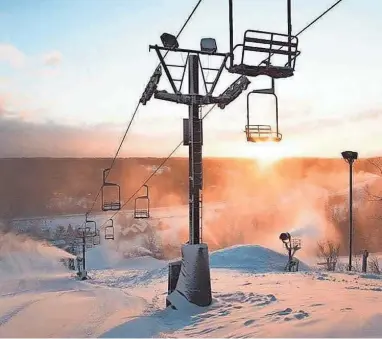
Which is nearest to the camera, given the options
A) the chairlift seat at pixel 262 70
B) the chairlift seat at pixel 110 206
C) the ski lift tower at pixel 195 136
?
the chairlift seat at pixel 262 70

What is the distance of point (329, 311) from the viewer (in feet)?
34.7

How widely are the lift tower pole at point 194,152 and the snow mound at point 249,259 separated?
20080 mm

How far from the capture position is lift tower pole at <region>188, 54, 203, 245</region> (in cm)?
1374

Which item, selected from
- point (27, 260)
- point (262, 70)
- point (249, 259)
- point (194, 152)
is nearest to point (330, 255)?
point (249, 259)

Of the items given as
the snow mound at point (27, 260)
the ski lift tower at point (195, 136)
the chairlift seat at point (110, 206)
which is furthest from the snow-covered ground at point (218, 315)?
the snow mound at point (27, 260)

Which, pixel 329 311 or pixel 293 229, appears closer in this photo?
pixel 329 311

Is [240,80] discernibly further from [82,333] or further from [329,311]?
[82,333]

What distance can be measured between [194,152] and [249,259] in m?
24.1

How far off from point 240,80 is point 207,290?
5.96 m

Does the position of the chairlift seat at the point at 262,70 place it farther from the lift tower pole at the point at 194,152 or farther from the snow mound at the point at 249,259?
the snow mound at the point at 249,259

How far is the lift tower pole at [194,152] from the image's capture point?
541 inches

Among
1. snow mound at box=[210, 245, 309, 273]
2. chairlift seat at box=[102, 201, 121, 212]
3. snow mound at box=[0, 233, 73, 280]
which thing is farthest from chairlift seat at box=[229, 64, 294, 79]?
snow mound at box=[0, 233, 73, 280]

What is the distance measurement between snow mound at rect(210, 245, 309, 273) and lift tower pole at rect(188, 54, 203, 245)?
65.9 feet

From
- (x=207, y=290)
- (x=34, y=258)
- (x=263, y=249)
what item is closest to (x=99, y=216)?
(x=34, y=258)
